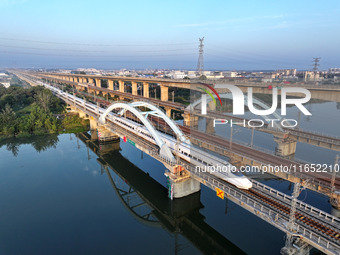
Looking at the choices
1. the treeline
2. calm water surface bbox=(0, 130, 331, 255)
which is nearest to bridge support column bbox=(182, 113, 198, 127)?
calm water surface bbox=(0, 130, 331, 255)

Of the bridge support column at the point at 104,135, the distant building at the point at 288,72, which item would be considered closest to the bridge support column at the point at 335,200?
the bridge support column at the point at 104,135

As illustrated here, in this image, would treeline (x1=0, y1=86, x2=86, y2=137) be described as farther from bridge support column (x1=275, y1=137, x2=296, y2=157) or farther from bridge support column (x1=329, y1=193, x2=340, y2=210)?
bridge support column (x1=329, y1=193, x2=340, y2=210)

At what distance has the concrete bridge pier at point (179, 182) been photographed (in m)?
31.3

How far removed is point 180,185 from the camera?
105 feet

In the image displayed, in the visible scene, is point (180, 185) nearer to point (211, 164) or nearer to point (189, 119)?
point (211, 164)

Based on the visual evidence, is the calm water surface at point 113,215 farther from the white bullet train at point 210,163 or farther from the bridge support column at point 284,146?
the bridge support column at point 284,146

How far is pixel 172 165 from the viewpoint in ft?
103

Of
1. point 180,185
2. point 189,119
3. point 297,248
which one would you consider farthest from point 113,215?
point 189,119

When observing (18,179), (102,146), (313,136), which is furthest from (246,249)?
(102,146)

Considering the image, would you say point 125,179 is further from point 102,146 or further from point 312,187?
point 312,187

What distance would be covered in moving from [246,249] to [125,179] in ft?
78.0

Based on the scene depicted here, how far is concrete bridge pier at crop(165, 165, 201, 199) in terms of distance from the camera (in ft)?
103

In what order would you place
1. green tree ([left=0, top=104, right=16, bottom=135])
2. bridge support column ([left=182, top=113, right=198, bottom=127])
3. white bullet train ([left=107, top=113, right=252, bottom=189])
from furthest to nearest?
bridge support column ([left=182, top=113, right=198, bottom=127]) < green tree ([left=0, top=104, right=16, bottom=135]) < white bullet train ([left=107, top=113, right=252, bottom=189])

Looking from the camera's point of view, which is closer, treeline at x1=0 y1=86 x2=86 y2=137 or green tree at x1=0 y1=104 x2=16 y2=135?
green tree at x1=0 y1=104 x2=16 y2=135
